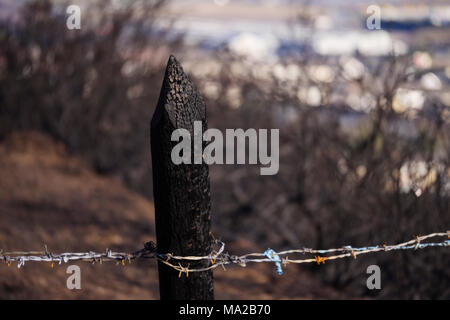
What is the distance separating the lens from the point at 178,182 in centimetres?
219

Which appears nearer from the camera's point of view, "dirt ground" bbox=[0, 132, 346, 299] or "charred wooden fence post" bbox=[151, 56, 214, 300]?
"charred wooden fence post" bbox=[151, 56, 214, 300]

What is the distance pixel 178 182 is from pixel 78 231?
4054 mm

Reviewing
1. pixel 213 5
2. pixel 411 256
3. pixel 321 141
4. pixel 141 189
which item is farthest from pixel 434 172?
pixel 213 5

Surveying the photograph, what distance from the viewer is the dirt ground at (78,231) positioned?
4.55m

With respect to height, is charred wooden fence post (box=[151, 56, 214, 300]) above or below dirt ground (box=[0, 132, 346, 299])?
above

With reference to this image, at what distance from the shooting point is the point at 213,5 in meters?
38.8

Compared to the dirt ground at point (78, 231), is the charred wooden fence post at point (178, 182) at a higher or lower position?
higher

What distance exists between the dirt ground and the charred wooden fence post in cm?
229

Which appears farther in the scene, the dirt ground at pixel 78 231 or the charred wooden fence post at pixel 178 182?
the dirt ground at pixel 78 231

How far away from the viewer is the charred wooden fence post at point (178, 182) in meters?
2.17

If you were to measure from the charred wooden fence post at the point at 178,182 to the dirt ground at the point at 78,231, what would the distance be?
2293 mm

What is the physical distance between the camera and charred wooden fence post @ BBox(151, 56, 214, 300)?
7.13 ft
